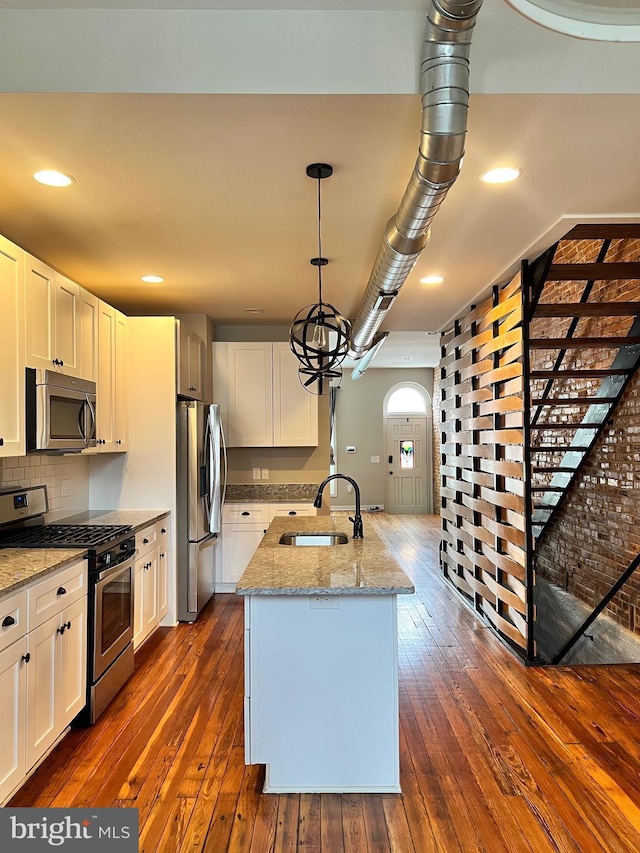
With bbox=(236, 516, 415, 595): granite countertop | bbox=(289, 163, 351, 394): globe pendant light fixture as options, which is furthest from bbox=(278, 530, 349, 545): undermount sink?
bbox=(289, 163, 351, 394): globe pendant light fixture

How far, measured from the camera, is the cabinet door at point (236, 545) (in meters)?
5.57

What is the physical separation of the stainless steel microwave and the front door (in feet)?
27.7

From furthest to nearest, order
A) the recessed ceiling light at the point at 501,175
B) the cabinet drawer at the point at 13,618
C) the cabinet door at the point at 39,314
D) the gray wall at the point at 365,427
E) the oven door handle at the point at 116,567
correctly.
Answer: the gray wall at the point at 365,427 < the oven door handle at the point at 116,567 < the cabinet door at the point at 39,314 < the recessed ceiling light at the point at 501,175 < the cabinet drawer at the point at 13,618

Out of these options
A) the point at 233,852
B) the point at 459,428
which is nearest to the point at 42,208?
the point at 233,852

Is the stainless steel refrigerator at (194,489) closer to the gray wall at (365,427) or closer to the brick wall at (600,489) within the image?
the brick wall at (600,489)

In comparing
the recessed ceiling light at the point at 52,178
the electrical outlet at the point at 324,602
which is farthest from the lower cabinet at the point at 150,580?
the recessed ceiling light at the point at 52,178

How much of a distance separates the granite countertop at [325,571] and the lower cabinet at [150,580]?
110cm

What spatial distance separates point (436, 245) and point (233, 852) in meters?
3.24

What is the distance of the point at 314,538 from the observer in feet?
11.4

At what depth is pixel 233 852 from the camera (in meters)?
2.08

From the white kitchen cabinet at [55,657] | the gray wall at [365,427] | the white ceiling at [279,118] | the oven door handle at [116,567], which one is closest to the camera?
the white ceiling at [279,118]

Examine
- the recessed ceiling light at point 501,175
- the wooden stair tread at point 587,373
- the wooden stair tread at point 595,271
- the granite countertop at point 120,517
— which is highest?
the recessed ceiling light at point 501,175

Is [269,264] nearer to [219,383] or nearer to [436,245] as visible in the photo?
[436,245]

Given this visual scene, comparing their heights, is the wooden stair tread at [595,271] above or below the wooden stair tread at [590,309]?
above
